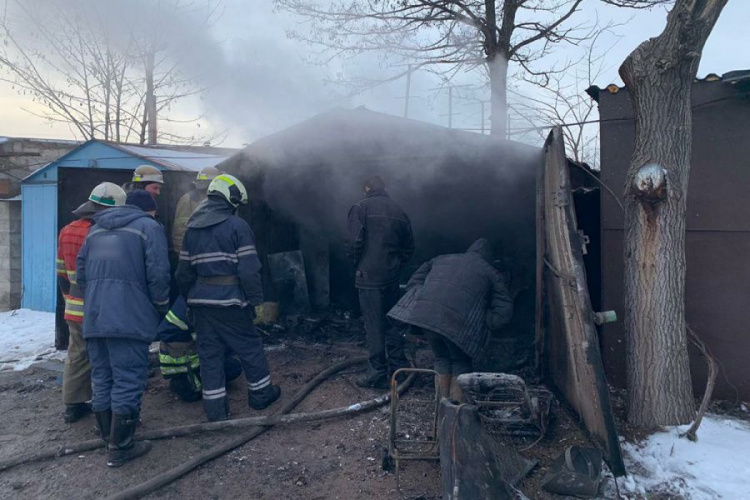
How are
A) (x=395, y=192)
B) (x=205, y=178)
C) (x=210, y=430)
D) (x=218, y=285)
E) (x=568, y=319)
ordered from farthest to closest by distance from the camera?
(x=395, y=192) < (x=205, y=178) < (x=218, y=285) < (x=210, y=430) < (x=568, y=319)

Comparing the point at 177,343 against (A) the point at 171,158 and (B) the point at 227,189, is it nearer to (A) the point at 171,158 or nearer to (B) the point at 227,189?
(B) the point at 227,189

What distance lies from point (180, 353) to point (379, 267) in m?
2.14

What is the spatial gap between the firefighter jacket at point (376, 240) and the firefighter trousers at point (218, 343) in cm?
143

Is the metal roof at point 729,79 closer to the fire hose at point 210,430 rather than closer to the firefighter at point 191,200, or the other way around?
the fire hose at point 210,430

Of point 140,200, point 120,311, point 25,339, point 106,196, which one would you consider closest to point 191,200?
point 140,200

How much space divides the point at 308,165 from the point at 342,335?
2.59 metres

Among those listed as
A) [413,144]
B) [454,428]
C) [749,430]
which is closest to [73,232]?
[454,428]

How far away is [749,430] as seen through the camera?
14.7 feet

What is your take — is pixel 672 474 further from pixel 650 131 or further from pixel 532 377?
pixel 650 131

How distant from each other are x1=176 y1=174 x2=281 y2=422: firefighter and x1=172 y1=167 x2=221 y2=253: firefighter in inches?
54.8

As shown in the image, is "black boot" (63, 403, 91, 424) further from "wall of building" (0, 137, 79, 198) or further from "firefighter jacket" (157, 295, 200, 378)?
"wall of building" (0, 137, 79, 198)

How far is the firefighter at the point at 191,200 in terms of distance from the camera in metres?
6.18

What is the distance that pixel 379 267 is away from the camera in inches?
226

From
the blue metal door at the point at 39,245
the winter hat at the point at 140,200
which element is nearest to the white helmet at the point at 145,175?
the winter hat at the point at 140,200
